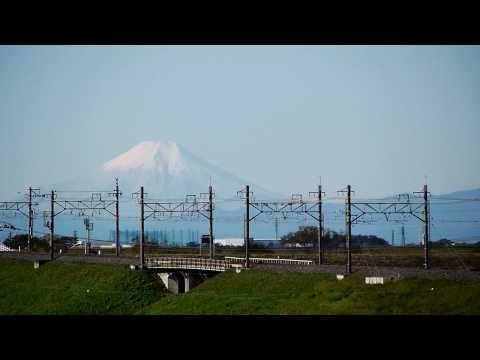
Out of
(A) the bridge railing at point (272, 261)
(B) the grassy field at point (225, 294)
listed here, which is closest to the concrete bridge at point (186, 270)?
(A) the bridge railing at point (272, 261)

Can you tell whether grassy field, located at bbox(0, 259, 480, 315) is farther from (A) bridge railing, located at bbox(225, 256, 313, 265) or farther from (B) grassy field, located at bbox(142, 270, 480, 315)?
(A) bridge railing, located at bbox(225, 256, 313, 265)

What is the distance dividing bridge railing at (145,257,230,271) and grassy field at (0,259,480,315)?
5.72ft

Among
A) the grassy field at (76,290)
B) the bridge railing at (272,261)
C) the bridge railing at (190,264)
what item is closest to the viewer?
the grassy field at (76,290)

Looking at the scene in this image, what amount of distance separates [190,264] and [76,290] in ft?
21.3

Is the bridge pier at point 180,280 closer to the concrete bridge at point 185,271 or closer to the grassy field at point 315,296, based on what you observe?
the concrete bridge at point 185,271

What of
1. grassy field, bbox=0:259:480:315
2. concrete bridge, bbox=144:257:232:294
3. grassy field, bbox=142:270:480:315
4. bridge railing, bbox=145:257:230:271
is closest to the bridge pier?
concrete bridge, bbox=144:257:232:294

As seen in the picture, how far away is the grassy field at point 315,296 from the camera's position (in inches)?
1060

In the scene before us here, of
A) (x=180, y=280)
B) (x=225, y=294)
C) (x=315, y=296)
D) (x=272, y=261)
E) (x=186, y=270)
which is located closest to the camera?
(x=315, y=296)

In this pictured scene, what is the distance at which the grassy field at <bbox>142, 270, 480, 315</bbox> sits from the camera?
26.9 metres

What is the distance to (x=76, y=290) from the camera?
42656mm

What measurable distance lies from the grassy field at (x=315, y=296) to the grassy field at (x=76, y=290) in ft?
8.33

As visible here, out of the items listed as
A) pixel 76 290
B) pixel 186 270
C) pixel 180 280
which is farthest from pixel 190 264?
pixel 76 290

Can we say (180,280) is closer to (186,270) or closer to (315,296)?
(186,270)
